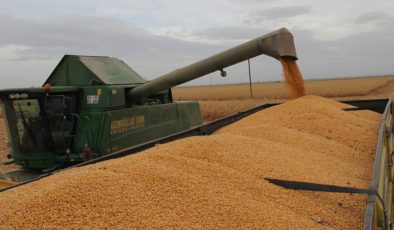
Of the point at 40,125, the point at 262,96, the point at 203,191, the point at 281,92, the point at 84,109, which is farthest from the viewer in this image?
the point at 281,92

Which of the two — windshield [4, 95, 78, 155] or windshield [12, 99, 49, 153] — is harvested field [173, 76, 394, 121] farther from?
windshield [12, 99, 49, 153]

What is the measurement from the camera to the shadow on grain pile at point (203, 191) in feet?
7.19

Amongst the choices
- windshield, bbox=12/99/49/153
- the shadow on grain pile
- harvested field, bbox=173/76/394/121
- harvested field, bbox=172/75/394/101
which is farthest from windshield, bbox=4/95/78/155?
harvested field, bbox=172/75/394/101

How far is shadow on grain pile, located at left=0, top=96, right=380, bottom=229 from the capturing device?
219cm

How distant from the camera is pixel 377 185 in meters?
2.63

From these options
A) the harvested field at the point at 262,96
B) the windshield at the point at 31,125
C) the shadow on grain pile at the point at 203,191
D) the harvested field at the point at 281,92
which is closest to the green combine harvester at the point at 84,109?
the windshield at the point at 31,125

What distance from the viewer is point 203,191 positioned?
2.59m

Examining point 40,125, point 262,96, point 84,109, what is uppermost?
point 84,109

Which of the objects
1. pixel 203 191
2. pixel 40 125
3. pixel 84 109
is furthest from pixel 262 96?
pixel 203 191

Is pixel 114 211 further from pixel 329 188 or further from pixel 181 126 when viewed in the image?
pixel 181 126

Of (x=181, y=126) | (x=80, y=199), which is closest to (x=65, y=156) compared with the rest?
(x=181, y=126)

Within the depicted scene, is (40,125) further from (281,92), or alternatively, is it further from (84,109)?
(281,92)

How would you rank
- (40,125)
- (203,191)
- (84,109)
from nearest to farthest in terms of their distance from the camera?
(203,191) < (40,125) < (84,109)

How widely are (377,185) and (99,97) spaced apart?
12.8ft
